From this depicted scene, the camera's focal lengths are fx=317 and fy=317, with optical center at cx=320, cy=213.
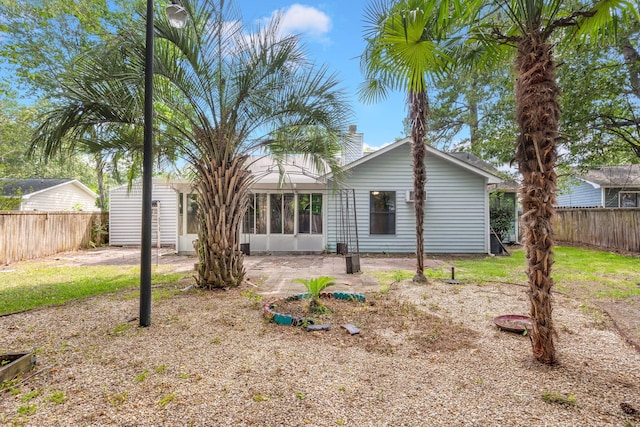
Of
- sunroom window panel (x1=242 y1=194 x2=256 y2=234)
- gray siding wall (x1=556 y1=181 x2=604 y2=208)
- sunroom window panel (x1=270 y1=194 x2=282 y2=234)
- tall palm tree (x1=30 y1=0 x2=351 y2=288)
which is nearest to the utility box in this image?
tall palm tree (x1=30 y1=0 x2=351 y2=288)

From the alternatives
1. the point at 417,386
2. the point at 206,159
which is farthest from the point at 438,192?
the point at 417,386

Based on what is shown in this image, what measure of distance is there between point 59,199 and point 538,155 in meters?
23.6

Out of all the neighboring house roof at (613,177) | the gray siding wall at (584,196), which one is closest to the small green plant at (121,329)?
the neighboring house roof at (613,177)

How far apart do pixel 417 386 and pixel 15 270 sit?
1069 cm

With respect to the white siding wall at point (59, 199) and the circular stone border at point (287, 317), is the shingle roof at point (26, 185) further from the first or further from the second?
the circular stone border at point (287, 317)

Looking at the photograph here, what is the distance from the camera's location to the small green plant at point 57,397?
93.1 inches

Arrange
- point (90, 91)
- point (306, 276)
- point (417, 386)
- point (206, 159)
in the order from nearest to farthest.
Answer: point (417, 386) → point (90, 91) → point (206, 159) → point (306, 276)

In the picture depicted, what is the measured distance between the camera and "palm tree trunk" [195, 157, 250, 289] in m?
5.89

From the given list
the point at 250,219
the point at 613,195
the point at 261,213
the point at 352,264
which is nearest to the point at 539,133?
the point at 352,264

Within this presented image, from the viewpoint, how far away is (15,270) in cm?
846

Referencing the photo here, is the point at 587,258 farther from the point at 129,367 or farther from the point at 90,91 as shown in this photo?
the point at 90,91

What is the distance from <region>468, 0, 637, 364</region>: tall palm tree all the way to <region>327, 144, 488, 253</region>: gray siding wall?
8475 mm

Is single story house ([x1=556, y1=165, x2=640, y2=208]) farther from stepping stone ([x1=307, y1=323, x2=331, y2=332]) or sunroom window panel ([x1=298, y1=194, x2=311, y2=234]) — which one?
stepping stone ([x1=307, y1=323, x2=331, y2=332])

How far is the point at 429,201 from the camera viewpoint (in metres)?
11.4
